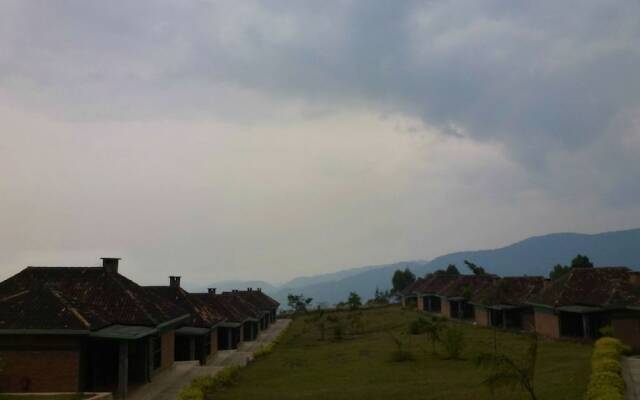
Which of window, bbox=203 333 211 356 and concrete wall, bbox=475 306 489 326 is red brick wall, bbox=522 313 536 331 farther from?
window, bbox=203 333 211 356

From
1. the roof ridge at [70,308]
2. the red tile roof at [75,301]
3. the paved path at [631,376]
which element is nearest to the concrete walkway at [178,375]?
the red tile roof at [75,301]

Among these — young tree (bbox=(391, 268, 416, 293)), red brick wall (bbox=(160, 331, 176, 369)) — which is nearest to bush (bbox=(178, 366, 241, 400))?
red brick wall (bbox=(160, 331, 176, 369))

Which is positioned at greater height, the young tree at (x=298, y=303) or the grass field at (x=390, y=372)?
the young tree at (x=298, y=303)

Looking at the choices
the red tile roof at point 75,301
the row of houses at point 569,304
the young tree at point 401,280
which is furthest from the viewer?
the young tree at point 401,280

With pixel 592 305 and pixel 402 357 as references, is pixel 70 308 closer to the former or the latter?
pixel 402 357

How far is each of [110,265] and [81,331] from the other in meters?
7.22

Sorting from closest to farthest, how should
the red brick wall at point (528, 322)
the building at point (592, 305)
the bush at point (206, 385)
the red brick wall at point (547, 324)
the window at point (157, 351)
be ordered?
the bush at point (206, 385) < the window at point (157, 351) < the building at point (592, 305) < the red brick wall at point (547, 324) < the red brick wall at point (528, 322)

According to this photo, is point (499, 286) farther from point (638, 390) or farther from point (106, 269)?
point (106, 269)

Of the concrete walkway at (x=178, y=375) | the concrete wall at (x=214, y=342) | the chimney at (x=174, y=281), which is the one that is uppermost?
the chimney at (x=174, y=281)

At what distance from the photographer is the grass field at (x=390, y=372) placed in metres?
21.0

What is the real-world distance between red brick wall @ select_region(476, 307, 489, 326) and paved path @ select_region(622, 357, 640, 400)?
24.4 metres

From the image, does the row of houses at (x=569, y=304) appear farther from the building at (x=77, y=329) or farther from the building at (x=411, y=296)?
the building at (x=77, y=329)

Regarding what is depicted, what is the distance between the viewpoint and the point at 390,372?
2773 cm

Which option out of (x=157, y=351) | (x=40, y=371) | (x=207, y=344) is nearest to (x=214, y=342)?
(x=207, y=344)
